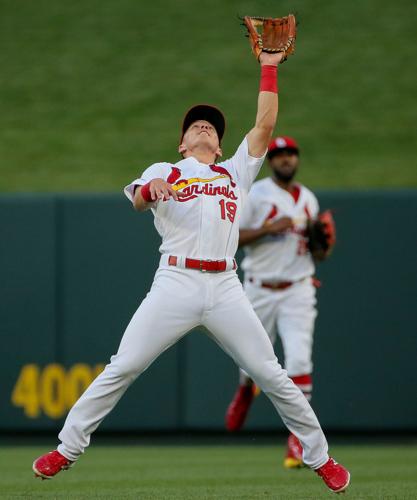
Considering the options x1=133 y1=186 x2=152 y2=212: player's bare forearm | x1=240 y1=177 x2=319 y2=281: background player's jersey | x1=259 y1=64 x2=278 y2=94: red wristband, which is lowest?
x1=240 y1=177 x2=319 y2=281: background player's jersey

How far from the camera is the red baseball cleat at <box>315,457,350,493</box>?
555cm

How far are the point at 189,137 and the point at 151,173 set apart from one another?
0.39m

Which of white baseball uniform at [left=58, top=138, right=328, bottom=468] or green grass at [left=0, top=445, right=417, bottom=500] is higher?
white baseball uniform at [left=58, top=138, right=328, bottom=468]

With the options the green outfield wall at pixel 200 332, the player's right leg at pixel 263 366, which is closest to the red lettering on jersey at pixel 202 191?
the player's right leg at pixel 263 366

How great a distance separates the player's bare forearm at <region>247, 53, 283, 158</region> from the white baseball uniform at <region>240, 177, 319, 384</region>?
7.98 feet

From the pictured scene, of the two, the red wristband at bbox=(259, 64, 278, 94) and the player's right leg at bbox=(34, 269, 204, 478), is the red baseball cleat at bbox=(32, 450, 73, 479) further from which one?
the red wristband at bbox=(259, 64, 278, 94)

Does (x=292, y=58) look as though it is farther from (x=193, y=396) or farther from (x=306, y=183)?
(x=193, y=396)

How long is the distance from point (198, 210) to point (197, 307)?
1.57ft

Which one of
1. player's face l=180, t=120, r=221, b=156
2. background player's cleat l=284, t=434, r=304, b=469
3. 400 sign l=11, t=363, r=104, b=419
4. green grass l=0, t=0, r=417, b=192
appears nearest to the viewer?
player's face l=180, t=120, r=221, b=156

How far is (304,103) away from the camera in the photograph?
15.1m

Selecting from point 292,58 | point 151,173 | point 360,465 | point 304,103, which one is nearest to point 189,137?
point 151,173

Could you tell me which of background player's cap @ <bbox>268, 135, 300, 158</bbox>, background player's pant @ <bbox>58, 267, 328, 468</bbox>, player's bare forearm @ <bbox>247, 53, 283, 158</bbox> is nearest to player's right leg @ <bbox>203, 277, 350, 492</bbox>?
background player's pant @ <bbox>58, 267, 328, 468</bbox>

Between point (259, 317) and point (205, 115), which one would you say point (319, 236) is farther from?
point (205, 115)

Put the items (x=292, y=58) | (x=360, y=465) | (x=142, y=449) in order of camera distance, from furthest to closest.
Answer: (x=292, y=58) < (x=142, y=449) < (x=360, y=465)
